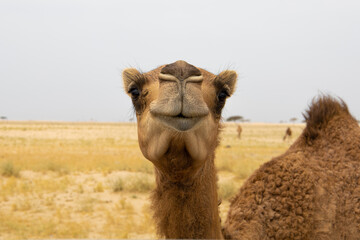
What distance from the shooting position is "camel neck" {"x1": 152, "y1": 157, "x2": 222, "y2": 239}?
231 centimetres

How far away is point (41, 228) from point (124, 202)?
109 inches

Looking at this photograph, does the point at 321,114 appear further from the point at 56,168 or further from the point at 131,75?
the point at 56,168

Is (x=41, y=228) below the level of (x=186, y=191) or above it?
below

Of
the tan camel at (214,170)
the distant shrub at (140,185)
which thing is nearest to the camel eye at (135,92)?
the tan camel at (214,170)

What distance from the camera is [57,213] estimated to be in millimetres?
9336

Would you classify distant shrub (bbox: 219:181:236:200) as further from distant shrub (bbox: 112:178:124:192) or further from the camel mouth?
the camel mouth

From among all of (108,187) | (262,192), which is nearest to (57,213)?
(108,187)

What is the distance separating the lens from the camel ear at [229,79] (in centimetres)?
221

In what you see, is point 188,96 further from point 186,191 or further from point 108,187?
point 108,187

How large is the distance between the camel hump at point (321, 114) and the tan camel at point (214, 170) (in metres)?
0.01

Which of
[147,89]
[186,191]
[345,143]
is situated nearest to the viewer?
[147,89]

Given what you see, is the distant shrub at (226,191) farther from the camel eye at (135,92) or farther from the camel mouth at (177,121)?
the camel mouth at (177,121)

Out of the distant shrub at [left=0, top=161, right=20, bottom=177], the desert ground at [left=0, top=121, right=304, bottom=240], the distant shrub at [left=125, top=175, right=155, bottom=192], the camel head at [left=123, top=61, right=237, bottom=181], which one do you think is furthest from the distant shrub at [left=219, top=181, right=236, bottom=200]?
the distant shrub at [left=0, top=161, right=20, bottom=177]

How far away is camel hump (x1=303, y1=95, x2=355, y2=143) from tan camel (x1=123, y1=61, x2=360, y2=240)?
0.05 ft
